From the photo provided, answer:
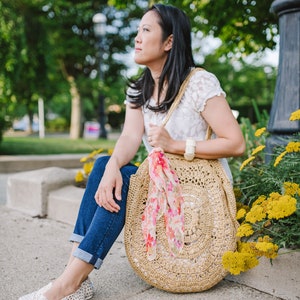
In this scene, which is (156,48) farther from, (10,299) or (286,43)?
(10,299)

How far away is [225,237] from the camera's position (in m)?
2.02

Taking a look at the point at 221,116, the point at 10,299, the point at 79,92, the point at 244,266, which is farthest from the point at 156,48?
the point at 79,92

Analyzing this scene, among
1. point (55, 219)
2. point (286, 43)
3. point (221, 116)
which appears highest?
point (286, 43)

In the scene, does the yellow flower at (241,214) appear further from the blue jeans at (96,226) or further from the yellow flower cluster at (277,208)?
the blue jeans at (96,226)

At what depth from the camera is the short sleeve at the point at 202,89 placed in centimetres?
213

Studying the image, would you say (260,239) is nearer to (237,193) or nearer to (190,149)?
(190,149)

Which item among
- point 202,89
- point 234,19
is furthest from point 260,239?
point 234,19

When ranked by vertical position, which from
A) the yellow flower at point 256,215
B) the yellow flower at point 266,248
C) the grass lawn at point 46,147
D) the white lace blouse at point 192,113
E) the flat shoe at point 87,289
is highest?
the white lace blouse at point 192,113

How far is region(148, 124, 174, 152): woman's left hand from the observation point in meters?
2.07

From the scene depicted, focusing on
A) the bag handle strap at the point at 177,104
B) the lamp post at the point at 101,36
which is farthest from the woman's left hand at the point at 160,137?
the lamp post at the point at 101,36

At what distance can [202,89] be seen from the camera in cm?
215

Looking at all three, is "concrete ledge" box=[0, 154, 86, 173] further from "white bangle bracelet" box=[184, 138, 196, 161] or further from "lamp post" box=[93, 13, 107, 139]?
"lamp post" box=[93, 13, 107, 139]

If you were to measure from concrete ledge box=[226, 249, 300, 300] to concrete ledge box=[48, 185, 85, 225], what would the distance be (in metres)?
1.65

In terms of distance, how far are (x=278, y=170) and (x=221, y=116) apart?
57cm
